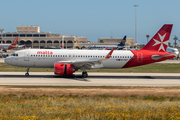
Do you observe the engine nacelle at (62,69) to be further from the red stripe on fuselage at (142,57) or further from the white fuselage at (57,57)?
the red stripe on fuselage at (142,57)

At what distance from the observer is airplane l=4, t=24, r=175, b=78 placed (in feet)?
111

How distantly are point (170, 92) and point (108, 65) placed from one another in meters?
12.6

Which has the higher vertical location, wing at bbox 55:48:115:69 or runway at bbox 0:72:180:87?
wing at bbox 55:48:115:69

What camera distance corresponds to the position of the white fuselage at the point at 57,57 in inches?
1337

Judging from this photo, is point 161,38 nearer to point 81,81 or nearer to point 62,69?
point 81,81

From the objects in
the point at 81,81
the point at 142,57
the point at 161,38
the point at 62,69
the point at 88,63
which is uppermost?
the point at 161,38

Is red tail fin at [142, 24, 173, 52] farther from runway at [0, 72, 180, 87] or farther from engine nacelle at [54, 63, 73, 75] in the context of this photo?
engine nacelle at [54, 63, 73, 75]

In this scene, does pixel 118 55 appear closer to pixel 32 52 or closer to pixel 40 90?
pixel 32 52

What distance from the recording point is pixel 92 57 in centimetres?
3459

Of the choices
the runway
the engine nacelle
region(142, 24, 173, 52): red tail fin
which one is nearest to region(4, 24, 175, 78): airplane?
region(142, 24, 173, 52): red tail fin

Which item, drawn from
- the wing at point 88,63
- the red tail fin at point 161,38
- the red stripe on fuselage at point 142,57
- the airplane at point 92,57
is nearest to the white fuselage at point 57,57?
the airplane at point 92,57

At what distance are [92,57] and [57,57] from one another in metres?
4.92

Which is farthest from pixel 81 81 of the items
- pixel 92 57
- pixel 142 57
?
pixel 142 57

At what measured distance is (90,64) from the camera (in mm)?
32875
